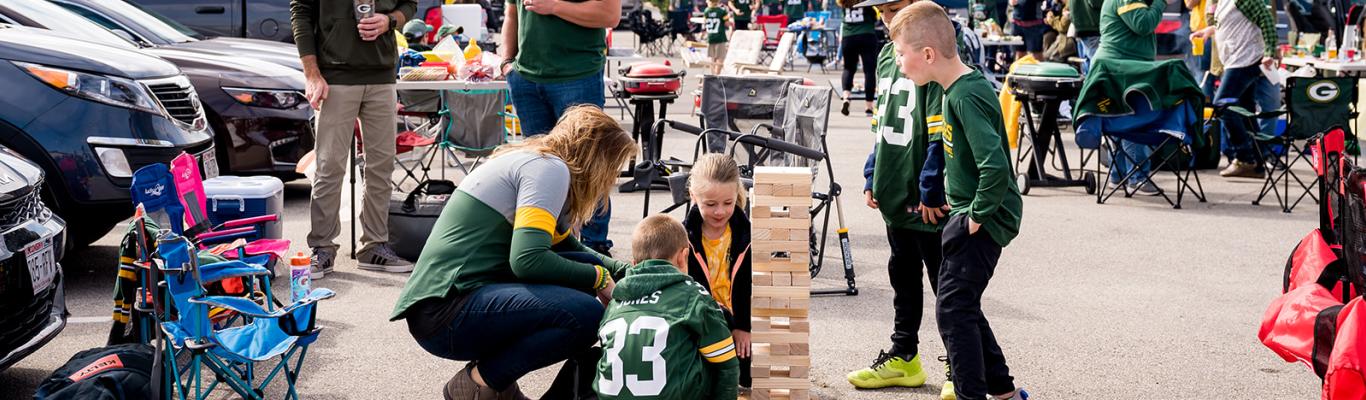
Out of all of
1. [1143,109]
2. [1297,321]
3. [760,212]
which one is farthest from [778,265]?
[1143,109]

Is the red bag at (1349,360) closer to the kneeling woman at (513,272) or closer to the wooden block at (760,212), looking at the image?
the wooden block at (760,212)

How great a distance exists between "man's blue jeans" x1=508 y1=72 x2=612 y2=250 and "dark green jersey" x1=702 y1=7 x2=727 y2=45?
1295cm

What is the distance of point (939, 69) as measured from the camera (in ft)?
14.0

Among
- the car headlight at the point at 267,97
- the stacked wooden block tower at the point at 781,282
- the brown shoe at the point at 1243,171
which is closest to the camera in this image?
the stacked wooden block tower at the point at 781,282

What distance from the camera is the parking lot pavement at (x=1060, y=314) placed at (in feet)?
16.9

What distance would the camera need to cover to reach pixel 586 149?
439 centimetres

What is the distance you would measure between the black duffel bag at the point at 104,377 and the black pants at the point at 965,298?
8.03ft

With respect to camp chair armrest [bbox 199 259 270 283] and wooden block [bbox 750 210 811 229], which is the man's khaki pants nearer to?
camp chair armrest [bbox 199 259 270 283]

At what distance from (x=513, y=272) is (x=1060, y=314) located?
3.03 metres

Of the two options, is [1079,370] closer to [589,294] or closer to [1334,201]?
[1334,201]

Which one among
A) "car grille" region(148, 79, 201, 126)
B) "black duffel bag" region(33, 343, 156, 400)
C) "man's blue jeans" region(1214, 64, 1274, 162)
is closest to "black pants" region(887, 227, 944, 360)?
"black duffel bag" region(33, 343, 156, 400)

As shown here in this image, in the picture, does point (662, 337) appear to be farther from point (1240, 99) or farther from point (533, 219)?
point (1240, 99)

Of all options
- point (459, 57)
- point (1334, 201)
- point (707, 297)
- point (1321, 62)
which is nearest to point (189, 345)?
point (707, 297)

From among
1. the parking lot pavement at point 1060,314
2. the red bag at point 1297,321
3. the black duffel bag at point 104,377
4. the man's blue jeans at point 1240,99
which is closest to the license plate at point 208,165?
the parking lot pavement at point 1060,314
